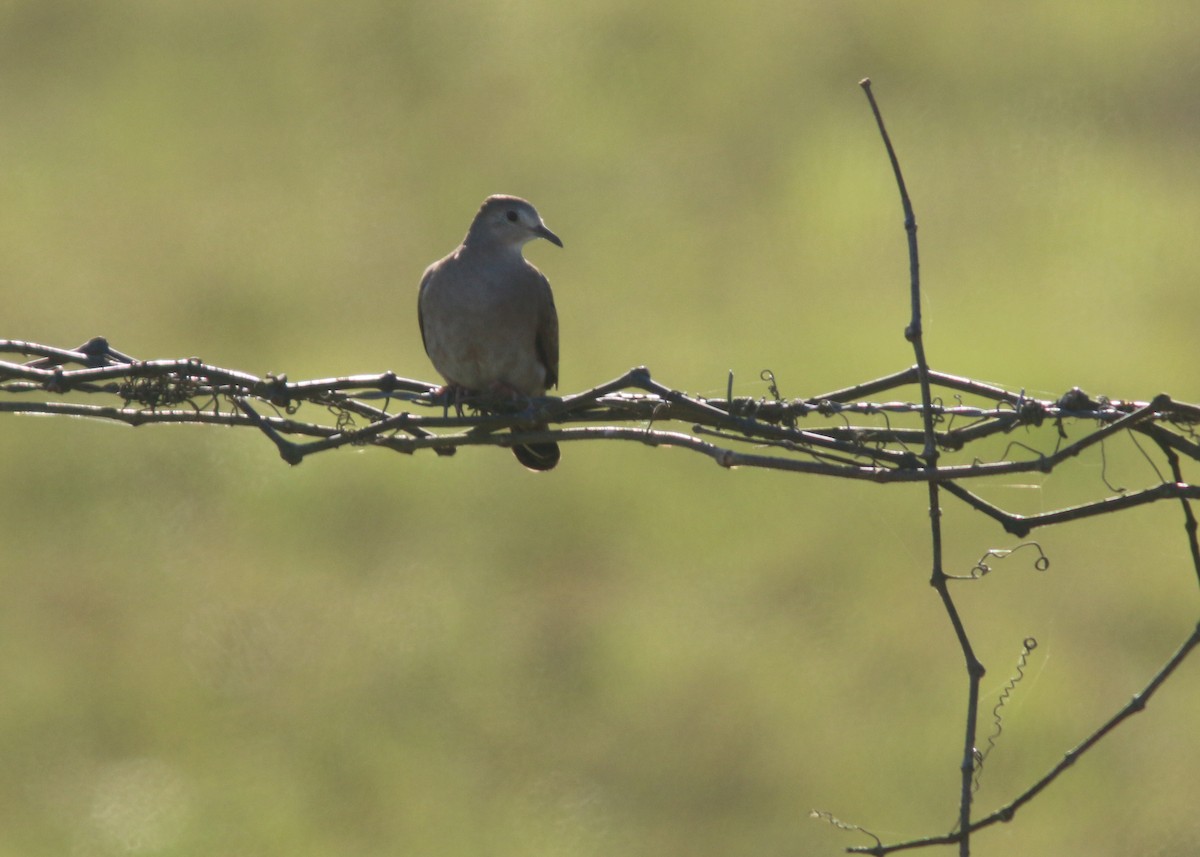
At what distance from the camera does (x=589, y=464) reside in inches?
405

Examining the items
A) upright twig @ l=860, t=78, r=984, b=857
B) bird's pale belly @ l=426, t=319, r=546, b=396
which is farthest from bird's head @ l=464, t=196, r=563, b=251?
upright twig @ l=860, t=78, r=984, b=857

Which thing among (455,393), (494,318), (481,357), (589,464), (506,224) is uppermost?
(506,224)

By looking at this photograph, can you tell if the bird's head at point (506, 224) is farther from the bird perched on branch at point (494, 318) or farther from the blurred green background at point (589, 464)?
the blurred green background at point (589, 464)

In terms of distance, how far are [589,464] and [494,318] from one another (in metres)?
4.61

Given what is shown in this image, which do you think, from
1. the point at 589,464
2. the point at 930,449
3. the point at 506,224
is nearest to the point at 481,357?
the point at 506,224

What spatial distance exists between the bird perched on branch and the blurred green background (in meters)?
3.12

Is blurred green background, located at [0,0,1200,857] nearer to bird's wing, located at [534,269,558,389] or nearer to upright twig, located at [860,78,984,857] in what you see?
bird's wing, located at [534,269,558,389]

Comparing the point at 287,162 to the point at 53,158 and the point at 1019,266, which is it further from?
the point at 1019,266

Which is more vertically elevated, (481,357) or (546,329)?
(546,329)

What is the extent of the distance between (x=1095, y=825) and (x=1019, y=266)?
500cm

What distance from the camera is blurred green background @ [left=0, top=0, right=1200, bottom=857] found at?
8383 mm

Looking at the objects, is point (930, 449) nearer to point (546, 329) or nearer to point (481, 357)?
point (481, 357)

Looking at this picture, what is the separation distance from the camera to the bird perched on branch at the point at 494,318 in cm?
571

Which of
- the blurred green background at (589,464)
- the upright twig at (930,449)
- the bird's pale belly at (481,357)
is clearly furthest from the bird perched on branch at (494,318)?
the blurred green background at (589,464)
